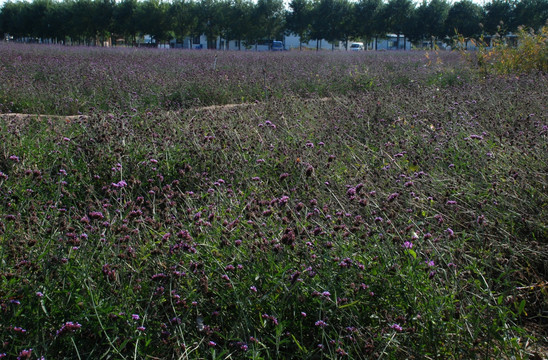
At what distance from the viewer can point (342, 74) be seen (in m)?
12.1

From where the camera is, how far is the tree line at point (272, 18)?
44750 mm

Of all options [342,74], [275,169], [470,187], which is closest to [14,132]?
[275,169]

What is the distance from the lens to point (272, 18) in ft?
157

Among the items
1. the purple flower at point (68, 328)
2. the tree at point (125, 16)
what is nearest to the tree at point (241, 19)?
the tree at point (125, 16)

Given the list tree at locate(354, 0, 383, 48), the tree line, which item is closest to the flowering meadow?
the tree line

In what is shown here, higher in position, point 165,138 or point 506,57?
point 506,57

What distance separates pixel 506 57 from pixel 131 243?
9.67m

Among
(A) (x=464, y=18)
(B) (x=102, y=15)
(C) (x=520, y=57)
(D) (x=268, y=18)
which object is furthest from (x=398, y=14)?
(C) (x=520, y=57)

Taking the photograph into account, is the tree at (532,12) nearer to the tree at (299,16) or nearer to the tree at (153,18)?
the tree at (299,16)

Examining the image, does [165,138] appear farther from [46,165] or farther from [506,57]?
[506,57]

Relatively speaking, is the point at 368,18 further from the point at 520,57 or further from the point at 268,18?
the point at 520,57

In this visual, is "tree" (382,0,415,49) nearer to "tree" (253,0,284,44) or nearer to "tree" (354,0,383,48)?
"tree" (354,0,383,48)

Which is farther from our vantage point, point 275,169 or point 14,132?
point 14,132

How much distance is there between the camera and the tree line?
1762 inches
